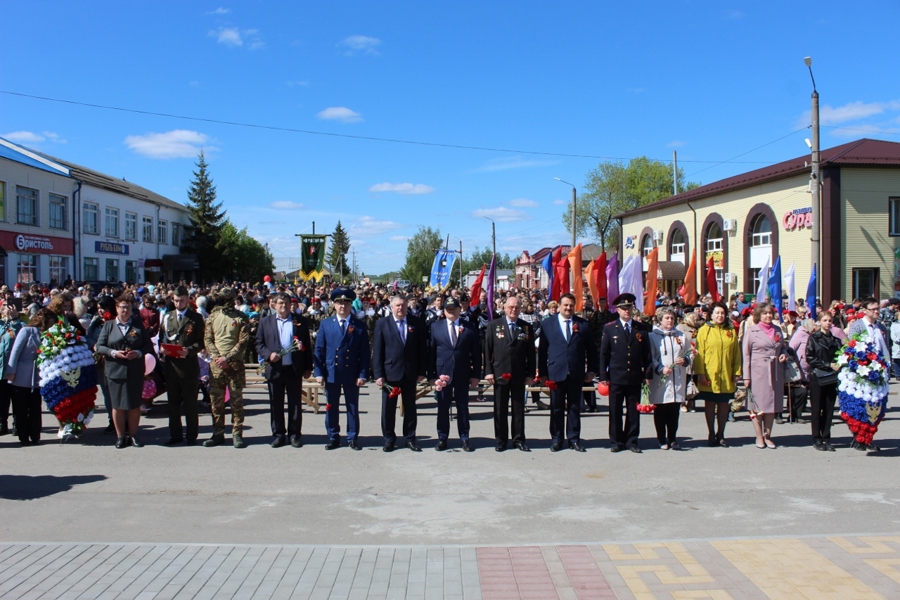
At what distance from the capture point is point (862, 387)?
8.60 metres

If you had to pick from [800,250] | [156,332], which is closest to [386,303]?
[156,332]

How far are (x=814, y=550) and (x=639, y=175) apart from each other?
231 feet

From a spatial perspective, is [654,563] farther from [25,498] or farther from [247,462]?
[25,498]

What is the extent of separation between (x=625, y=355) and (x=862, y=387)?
9.43 feet

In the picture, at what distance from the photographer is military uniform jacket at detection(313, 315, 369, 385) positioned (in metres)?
8.73

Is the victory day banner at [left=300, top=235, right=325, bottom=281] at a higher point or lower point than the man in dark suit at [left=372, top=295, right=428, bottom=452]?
higher

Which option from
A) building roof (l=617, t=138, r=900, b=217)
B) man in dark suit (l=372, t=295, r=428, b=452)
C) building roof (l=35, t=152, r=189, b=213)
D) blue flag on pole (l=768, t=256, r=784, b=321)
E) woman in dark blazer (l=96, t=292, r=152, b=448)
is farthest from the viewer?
building roof (l=35, t=152, r=189, b=213)

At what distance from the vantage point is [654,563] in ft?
16.4

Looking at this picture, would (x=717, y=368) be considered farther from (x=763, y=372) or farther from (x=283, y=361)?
(x=283, y=361)

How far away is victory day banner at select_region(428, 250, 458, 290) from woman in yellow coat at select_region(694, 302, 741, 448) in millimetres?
12973

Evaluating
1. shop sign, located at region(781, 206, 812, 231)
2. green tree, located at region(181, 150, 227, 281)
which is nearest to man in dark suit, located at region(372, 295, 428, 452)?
shop sign, located at region(781, 206, 812, 231)

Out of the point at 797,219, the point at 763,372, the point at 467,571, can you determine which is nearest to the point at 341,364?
the point at 467,571

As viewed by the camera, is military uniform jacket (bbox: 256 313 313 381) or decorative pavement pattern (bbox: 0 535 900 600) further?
military uniform jacket (bbox: 256 313 313 381)

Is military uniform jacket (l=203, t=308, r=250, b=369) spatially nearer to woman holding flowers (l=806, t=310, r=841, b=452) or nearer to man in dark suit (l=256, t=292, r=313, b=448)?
man in dark suit (l=256, t=292, r=313, b=448)
